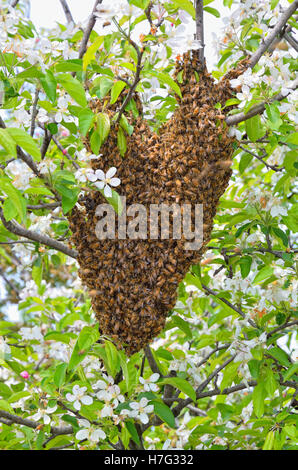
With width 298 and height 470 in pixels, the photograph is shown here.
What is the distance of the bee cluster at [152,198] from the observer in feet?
7.67

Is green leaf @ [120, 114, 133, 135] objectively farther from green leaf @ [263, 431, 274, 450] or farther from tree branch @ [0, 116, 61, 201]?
green leaf @ [263, 431, 274, 450]

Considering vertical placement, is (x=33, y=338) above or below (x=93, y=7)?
below

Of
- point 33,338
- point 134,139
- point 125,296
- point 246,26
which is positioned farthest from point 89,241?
point 246,26

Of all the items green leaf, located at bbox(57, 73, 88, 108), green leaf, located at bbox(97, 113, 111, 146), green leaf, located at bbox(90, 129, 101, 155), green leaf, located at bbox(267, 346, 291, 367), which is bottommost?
green leaf, located at bbox(267, 346, 291, 367)

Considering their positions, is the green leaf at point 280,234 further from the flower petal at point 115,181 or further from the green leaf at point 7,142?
the green leaf at point 7,142

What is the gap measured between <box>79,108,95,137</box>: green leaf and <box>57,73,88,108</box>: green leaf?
6cm

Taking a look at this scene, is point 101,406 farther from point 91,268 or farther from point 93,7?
point 93,7

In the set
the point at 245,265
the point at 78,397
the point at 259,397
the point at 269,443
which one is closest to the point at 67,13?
the point at 245,265

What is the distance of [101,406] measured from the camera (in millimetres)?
2402

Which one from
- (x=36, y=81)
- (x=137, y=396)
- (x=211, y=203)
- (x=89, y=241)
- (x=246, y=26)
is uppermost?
(x=246, y=26)

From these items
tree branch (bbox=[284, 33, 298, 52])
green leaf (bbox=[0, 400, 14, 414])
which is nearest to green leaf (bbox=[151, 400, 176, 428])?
green leaf (bbox=[0, 400, 14, 414])

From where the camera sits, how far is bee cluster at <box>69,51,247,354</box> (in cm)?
234
